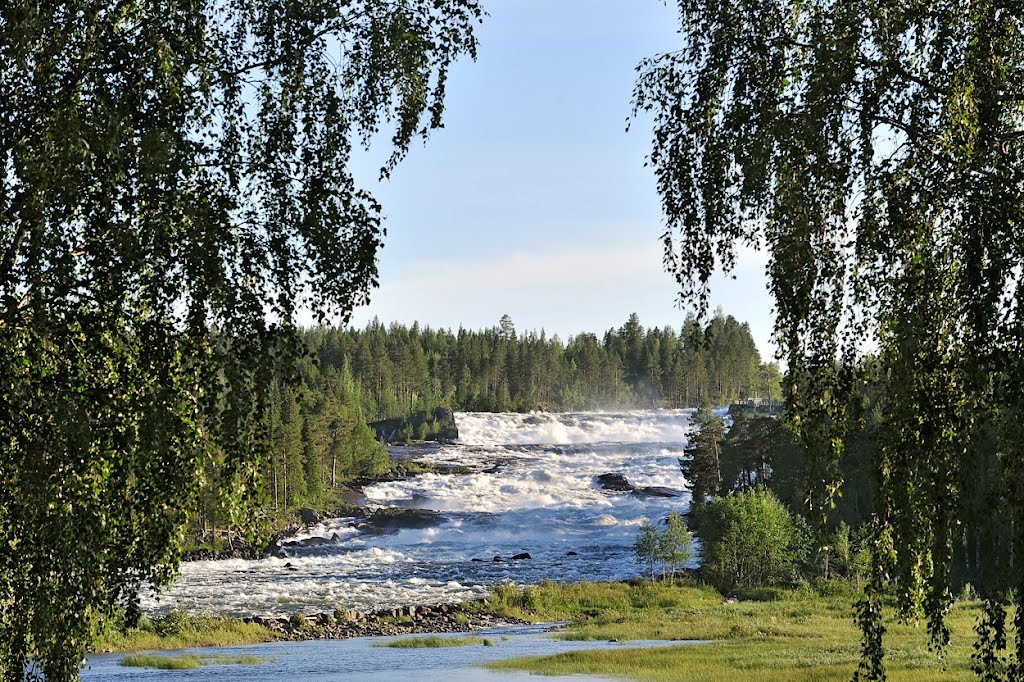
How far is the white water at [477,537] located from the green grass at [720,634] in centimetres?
451

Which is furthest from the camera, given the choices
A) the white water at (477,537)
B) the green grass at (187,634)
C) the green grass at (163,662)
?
the white water at (477,537)

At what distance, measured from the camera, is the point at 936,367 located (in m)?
8.58

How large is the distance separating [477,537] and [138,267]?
70569 millimetres

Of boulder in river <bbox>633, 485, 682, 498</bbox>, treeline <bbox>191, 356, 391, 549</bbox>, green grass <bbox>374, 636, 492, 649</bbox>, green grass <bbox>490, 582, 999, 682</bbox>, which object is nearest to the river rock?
boulder in river <bbox>633, 485, 682, 498</bbox>

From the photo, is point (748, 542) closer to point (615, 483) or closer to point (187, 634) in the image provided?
point (187, 634)

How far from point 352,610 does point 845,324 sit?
151ft

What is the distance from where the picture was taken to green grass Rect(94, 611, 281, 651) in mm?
45094

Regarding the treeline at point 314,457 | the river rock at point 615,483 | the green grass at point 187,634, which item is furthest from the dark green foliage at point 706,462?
the green grass at point 187,634

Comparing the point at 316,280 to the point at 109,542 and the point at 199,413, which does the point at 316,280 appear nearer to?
the point at 199,413

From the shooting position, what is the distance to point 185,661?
39.3m

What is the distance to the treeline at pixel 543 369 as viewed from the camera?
161 meters

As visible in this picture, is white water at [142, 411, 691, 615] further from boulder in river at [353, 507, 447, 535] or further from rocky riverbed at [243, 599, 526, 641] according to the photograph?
rocky riverbed at [243, 599, 526, 641]

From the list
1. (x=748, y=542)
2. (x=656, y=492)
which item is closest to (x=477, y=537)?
(x=656, y=492)

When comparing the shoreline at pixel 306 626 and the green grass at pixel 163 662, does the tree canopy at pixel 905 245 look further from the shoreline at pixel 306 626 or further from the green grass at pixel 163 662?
the shoreline at pixel 306 626
